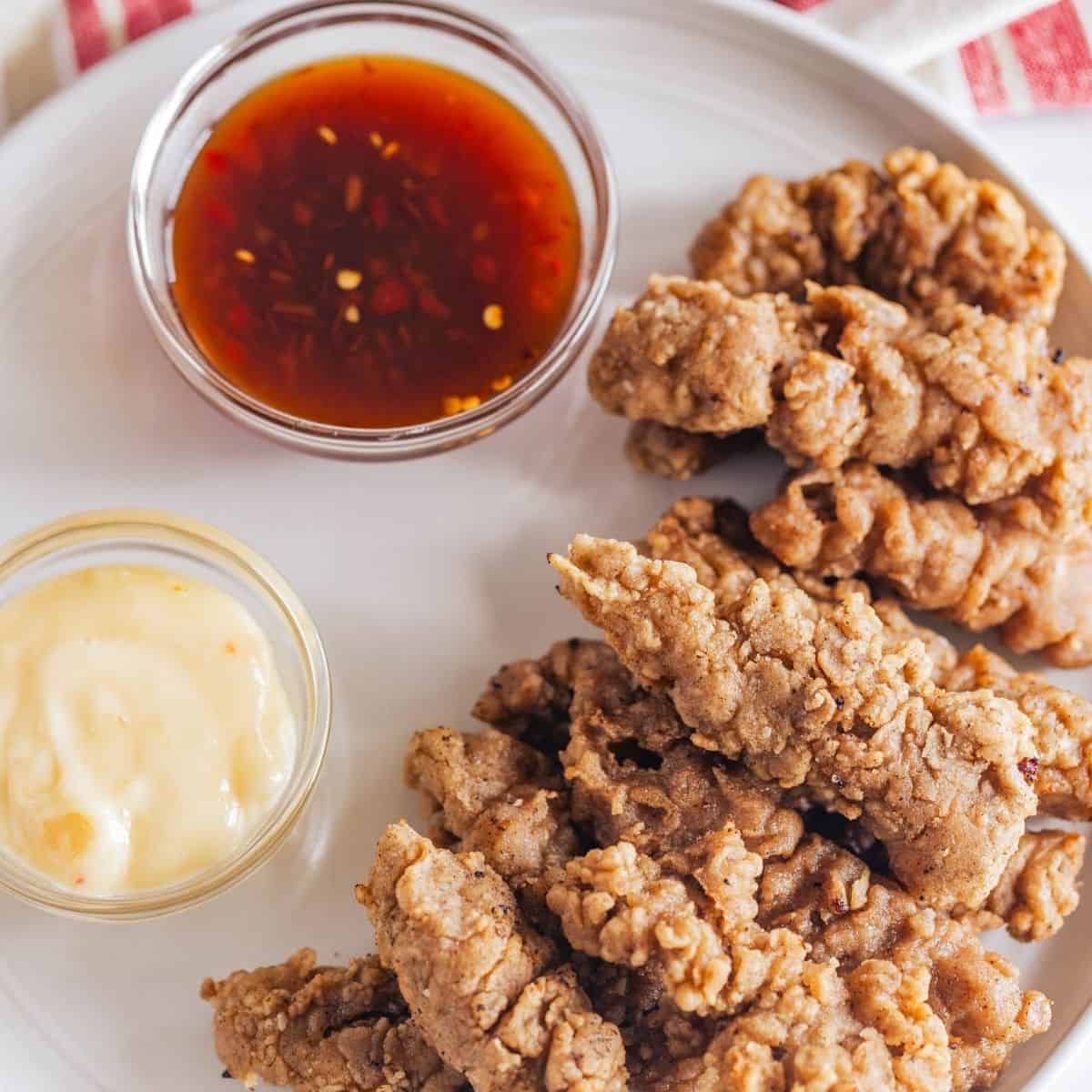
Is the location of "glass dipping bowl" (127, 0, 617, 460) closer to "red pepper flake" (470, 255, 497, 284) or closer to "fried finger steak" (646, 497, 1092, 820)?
"red pepper flake" (470, 255, 497, 284)

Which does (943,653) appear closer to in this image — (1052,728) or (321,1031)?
(1052,728)

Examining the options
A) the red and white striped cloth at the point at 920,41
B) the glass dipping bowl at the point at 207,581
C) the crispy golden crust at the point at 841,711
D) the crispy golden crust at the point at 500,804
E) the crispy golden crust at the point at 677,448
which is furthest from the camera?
the red and white striped cloth at the point at 920,41

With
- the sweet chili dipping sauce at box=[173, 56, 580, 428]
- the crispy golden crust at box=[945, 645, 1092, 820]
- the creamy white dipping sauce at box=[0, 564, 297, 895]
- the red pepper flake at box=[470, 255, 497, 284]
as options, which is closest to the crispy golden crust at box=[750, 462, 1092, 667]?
the crispy golden crust at box=[945, 645, 1092, 820]

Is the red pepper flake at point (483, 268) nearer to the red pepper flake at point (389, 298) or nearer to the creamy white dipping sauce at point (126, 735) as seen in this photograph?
the red pepper flake at point (389, 298)

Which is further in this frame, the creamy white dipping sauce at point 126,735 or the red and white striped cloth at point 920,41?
the red and white striped cloth at point 920,41

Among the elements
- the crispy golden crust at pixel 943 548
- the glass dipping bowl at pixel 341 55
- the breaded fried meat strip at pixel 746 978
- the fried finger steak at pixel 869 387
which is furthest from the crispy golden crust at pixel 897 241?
the breaded fried meat strip at pixel 746 978

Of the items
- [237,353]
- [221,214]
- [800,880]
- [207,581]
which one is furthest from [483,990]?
[221,214]
